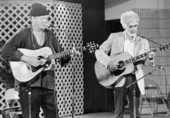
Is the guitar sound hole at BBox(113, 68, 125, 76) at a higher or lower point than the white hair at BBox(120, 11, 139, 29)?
lower

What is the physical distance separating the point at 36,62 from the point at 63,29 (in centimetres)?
429

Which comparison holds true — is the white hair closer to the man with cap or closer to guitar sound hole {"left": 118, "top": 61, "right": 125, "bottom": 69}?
guitar sound hole {"left": 118, "top": 61, "right": 125, "bottom": 69}

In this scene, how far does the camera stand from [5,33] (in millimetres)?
8625

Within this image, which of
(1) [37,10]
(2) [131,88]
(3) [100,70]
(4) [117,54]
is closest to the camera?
(1) [37,10]

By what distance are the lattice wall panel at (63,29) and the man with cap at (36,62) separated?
12.8 ft

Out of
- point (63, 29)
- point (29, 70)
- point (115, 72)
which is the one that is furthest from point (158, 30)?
point (29, 70)

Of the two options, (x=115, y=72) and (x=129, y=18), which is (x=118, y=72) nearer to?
(x=115, y=72)

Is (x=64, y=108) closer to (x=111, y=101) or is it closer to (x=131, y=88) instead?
(x=111, y=101)

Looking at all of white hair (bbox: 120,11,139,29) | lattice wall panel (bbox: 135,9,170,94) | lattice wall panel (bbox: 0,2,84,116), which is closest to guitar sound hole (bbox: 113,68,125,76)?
white hair (bbox: 120,11,139,29)

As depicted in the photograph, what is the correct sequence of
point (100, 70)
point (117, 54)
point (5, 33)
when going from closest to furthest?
point (117, 54), point (100, 70), point (5, 33)

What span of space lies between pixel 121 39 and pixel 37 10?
3.97 feet

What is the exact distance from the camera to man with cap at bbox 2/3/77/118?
451 cm

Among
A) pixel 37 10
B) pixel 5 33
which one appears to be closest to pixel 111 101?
pixel 5 33

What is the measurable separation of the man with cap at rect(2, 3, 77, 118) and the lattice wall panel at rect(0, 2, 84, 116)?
391 centimetres
